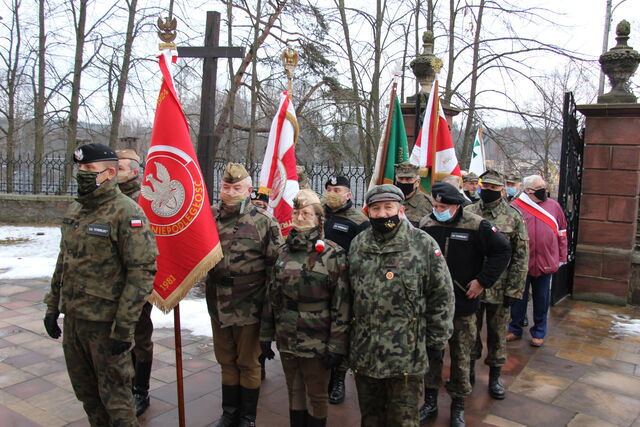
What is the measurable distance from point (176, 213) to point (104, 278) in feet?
2.38

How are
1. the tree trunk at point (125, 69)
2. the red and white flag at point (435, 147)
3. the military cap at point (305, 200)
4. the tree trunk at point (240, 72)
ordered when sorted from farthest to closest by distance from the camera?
the tree trunk at point (125, 69), the tree trunk at point (240, 72), the red and white flag at point (435, 147), the military cap at point (305, 200)

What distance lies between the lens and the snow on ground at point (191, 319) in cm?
575

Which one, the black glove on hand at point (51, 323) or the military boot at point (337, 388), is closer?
the black glove on hand at point (51, 323)

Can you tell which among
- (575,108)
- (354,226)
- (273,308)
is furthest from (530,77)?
(273,308)

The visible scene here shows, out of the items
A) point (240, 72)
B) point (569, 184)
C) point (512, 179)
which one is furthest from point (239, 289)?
point (240, 72)

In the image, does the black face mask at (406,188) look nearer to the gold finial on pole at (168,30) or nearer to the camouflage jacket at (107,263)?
the gold finial on pole at (168,30)

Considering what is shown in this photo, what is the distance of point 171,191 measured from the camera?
3.49 m

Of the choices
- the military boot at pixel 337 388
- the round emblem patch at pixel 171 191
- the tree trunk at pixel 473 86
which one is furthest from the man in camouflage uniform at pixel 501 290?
the tree trunk at pixel 473 86

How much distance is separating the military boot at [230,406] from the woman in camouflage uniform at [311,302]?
681 millimetres

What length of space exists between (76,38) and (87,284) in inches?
543

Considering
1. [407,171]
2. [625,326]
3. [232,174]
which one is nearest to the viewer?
[232,174]

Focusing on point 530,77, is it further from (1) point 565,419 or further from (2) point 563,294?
(1) point 565,419

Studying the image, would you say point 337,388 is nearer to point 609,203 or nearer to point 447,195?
point 447,195

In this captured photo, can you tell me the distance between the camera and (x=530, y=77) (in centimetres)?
1320
